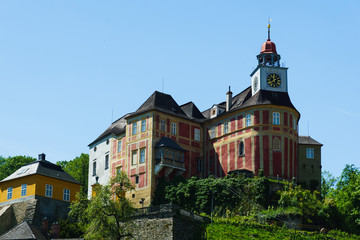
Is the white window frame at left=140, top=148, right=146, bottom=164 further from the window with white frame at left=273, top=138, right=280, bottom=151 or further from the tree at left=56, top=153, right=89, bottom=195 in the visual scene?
the tree at left=56, top=153, right=89, bottom=195

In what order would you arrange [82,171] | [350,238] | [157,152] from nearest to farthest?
[350,238], [157,152], [82,171]

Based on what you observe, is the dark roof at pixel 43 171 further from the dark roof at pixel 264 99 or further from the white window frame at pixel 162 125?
the dark roof at pixel 264 99

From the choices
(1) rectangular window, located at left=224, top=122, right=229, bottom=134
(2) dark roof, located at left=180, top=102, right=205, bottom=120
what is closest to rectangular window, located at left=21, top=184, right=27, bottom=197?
(2) dark roof, located at left=180, top=102, right=205, bottom=120

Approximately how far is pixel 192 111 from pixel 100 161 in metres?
12.4

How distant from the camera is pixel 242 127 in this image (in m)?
71.8

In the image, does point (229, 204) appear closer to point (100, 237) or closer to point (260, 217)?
point (260, 217)

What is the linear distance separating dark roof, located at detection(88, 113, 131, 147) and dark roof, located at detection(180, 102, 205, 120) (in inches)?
275

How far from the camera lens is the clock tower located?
240 feet

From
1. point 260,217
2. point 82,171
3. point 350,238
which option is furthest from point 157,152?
point 82,171

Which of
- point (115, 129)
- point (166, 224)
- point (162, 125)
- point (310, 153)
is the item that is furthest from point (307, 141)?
point (166, 224)

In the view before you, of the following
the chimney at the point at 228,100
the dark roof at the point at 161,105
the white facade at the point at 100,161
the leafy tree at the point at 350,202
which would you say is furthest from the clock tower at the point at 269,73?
the white facade at the point at 100,161

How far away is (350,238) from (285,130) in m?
14.9

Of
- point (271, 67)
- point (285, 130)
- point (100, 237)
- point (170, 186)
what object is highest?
point (271, 67)

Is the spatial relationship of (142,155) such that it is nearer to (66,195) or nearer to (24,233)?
(66,195)
